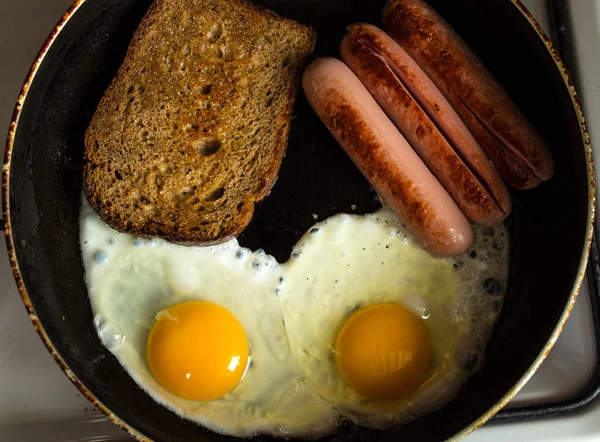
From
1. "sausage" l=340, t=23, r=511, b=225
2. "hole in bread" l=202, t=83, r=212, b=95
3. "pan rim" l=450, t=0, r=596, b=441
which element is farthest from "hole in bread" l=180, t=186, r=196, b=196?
"pan rim" l=450, t=0, r=596, b=441

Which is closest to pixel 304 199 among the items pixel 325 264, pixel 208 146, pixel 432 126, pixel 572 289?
pixel 325 264

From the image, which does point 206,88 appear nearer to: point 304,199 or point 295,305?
point 304,199

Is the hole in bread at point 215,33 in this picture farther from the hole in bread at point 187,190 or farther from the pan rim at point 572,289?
the pan rim at point 572,289

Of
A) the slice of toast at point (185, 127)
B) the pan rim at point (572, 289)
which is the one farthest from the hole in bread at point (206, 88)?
the pan rim at point (572, 289)

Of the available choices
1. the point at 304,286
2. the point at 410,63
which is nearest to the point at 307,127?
the point at 410,63

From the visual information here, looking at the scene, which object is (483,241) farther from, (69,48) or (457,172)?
(69,48)
